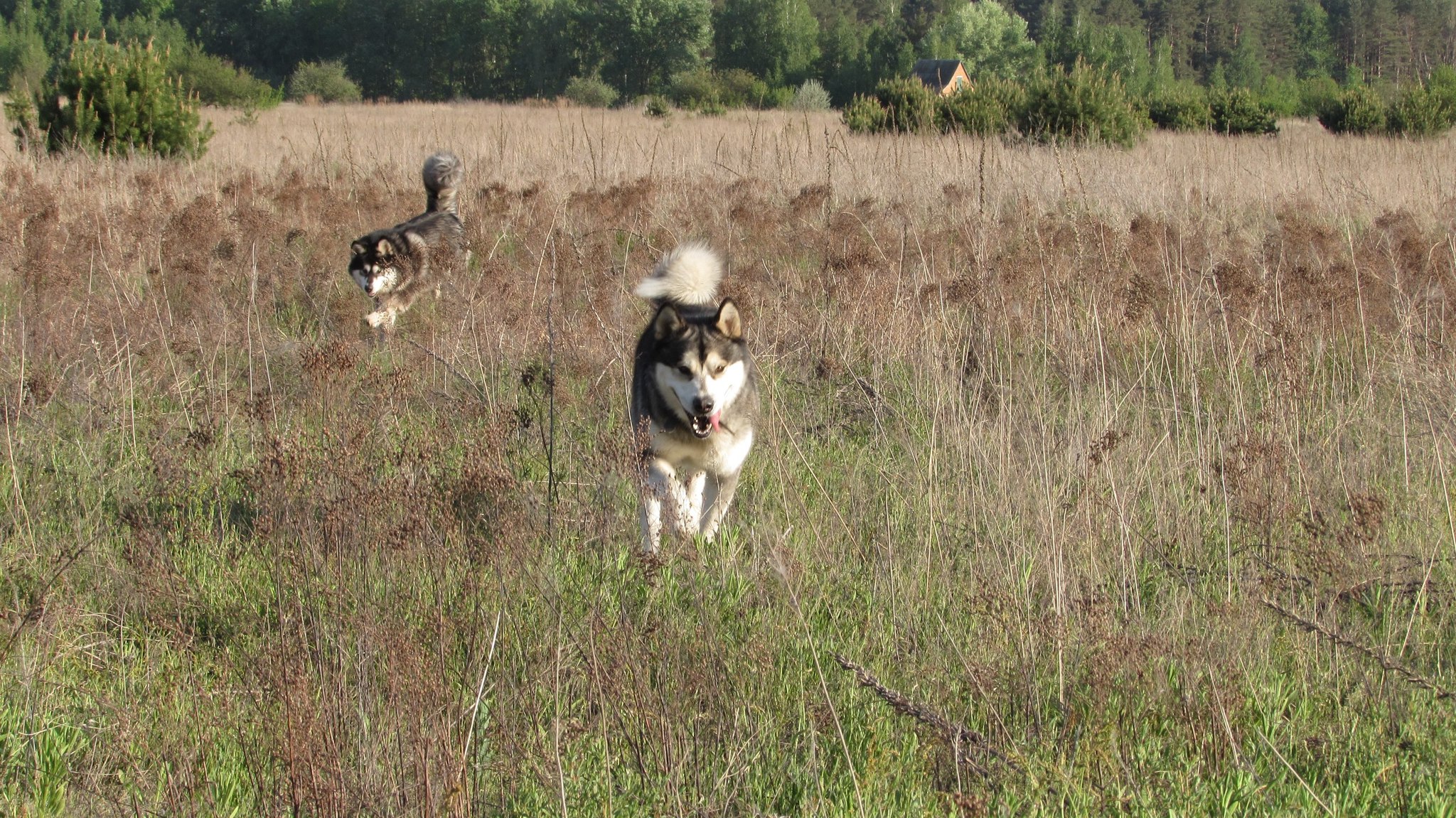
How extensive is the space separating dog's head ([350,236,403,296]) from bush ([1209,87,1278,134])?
1924cm

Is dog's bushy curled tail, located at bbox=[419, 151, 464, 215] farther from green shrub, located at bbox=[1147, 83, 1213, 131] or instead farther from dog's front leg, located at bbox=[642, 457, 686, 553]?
green shrub, located at bbox=[1147, 83, 1213, 131]

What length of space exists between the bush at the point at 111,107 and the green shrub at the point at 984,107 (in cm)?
1038

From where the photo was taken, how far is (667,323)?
173 inches

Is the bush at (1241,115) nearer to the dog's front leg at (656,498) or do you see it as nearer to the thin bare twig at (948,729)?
the dog's front leg at (656,498)

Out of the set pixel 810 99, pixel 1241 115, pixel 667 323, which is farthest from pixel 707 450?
pixel 810 99

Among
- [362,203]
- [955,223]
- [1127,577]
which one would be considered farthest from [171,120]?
[1127,577]

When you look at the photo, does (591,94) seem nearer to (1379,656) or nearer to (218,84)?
(218,84)

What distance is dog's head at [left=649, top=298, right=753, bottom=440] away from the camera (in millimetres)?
4117

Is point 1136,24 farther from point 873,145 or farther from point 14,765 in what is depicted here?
point 14,765

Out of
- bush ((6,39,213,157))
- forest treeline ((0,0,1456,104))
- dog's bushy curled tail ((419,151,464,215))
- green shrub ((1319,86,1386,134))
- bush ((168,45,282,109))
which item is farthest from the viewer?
forest treeline ((0,0,1456,104))

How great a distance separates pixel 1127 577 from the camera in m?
3.35

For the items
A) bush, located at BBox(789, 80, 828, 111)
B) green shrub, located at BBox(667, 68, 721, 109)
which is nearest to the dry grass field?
bush, located at BBox(789, 80, 828, 111)

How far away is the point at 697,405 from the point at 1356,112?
74.6 feet

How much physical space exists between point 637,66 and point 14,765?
7788 cm
